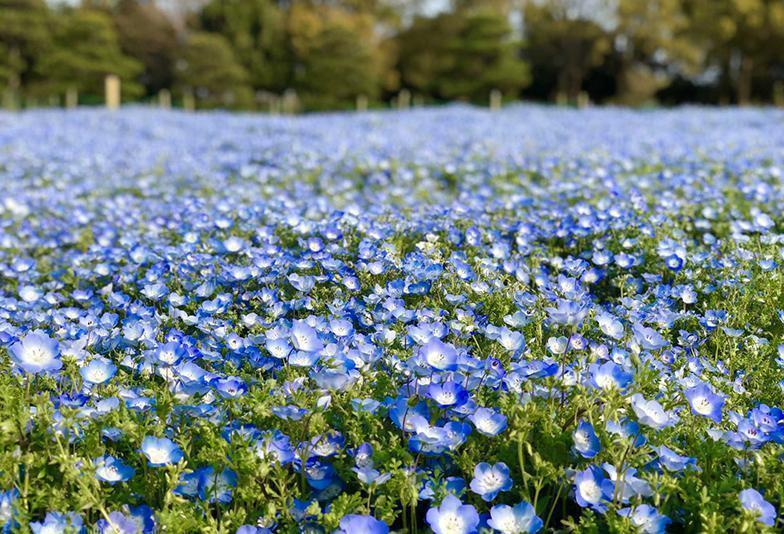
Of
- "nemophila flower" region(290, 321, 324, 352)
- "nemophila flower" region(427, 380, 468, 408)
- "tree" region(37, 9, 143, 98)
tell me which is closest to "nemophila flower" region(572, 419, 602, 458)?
"nemophila flower" region(427, 380, 468, 408)

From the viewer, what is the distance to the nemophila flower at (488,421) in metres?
1.90

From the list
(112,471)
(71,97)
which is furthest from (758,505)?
(71,97)

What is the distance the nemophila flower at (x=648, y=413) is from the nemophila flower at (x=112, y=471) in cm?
128

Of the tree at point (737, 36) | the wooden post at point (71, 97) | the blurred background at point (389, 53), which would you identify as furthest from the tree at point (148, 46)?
the tree at point (737, 36)

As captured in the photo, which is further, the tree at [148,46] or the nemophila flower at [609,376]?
the tree at [148,46]

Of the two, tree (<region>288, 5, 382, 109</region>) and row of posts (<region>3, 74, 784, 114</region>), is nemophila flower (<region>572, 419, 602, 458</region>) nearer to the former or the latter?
row of posts (<region>3, 74, 784, 114</region>)

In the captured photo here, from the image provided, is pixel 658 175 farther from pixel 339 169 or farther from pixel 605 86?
pixel 605 86

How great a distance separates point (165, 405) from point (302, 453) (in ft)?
1.26

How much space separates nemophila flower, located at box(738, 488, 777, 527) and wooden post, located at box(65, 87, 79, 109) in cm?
2761

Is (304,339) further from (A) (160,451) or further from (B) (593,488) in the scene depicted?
(B) (593,488)

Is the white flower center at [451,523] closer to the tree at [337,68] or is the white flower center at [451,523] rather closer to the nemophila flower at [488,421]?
the nemophila flower at [488,421]

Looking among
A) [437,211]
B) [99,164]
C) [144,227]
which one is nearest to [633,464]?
[437,211]

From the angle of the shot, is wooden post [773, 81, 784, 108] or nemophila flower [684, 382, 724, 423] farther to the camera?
wooden post [773, 81, 784, 108]

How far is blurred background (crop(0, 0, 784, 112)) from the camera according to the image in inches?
1193
